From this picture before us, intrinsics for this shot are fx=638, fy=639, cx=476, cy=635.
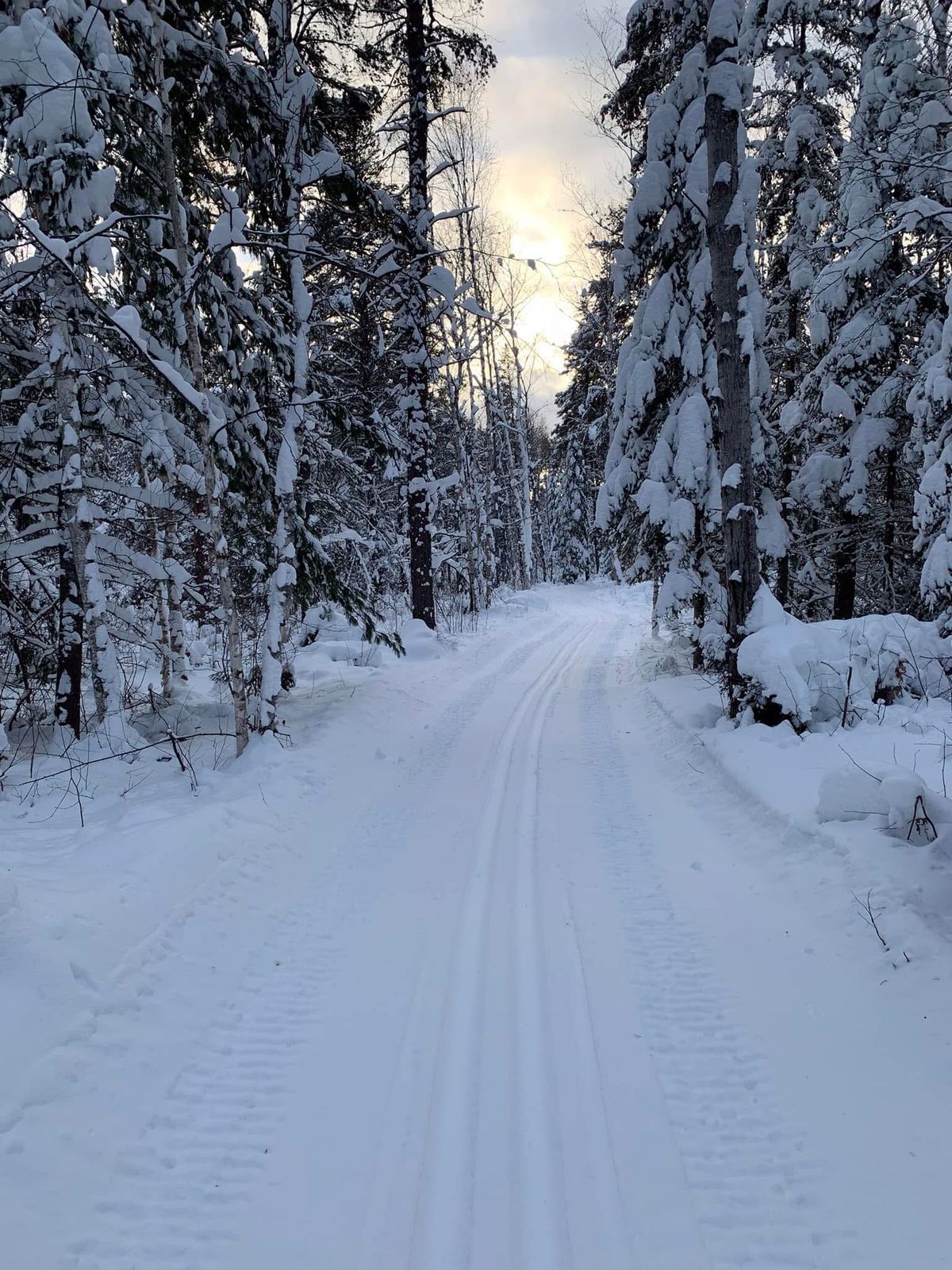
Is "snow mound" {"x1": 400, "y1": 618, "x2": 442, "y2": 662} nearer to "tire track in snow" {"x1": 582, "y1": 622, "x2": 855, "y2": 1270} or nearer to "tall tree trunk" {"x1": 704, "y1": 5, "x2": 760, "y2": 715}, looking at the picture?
"tall tree trunk" {"x1": 704, "y1": 5, "x2": 760, "y2": 715}

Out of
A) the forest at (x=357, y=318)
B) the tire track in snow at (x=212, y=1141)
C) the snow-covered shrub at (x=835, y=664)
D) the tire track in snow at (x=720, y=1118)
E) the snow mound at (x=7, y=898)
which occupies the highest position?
the forest at (x=357, y=318)

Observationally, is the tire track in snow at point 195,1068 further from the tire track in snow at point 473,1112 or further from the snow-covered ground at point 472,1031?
the tire track in snow at point 473,1112

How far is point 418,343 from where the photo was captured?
1355 cm

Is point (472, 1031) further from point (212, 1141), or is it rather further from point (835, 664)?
point (835, 664)

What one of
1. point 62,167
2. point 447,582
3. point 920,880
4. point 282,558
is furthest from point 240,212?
point 447,582

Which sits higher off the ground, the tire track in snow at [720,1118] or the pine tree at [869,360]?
the pine tree at [869,360]

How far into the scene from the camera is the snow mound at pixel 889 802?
427cm

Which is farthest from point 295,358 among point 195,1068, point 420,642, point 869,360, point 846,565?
point 846,565

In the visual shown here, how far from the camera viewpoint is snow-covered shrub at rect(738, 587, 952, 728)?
6953 millimetres

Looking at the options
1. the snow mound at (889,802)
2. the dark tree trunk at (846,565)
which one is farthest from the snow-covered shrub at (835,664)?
the dark tree trunk at (846,565)

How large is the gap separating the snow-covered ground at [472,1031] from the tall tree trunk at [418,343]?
27.9 feet

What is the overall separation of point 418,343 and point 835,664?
1052 centimetres

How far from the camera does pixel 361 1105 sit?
2863 millimetres

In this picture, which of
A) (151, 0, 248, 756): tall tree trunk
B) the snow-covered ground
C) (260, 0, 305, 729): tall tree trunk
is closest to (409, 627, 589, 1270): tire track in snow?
the snow-covered ground
